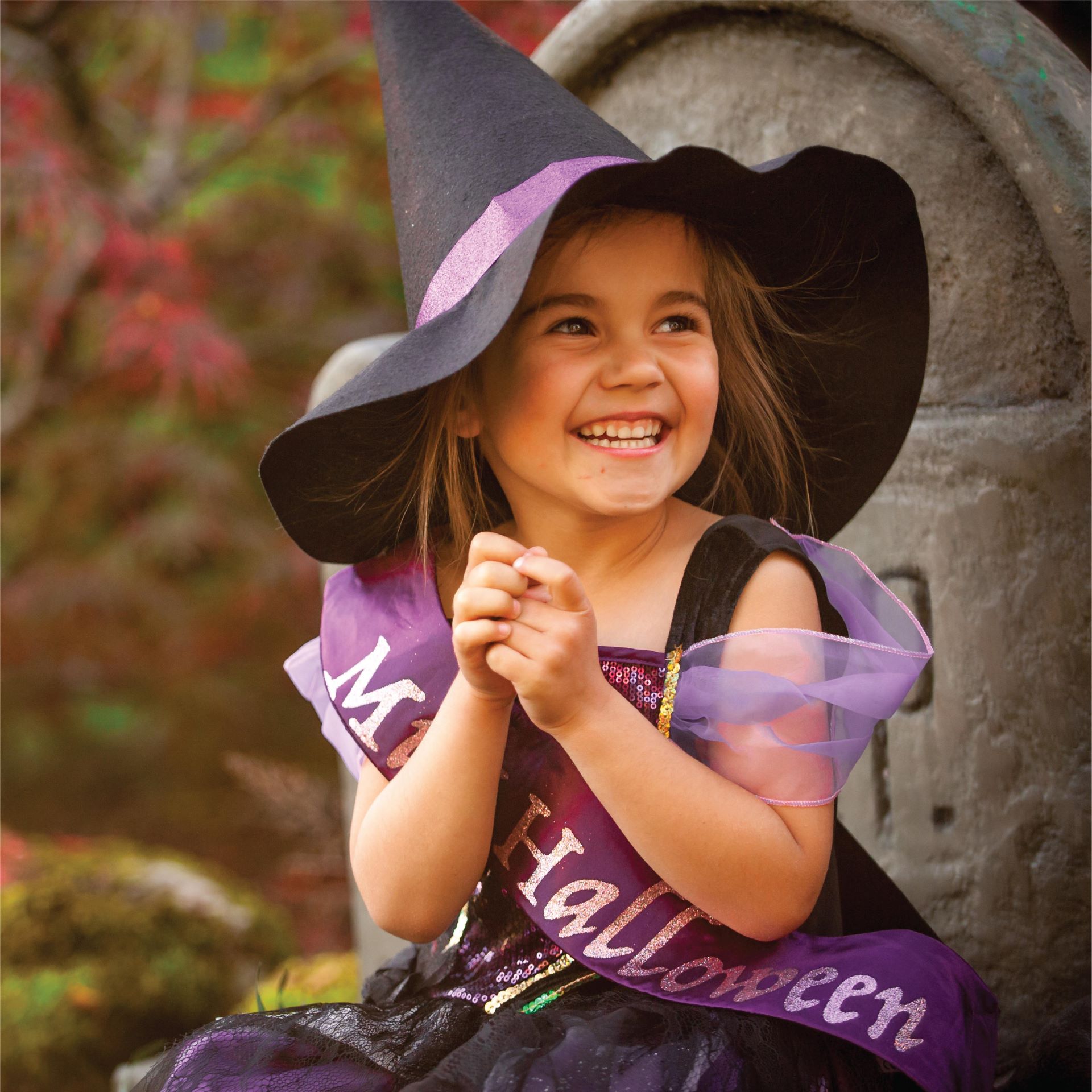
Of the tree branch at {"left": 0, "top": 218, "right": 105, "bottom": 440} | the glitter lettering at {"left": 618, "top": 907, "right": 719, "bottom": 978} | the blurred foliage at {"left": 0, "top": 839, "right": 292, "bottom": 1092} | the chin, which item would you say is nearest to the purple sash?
the glitter lettering at {"left": 618, "top": 907, "right": 719, "bottom": 978}

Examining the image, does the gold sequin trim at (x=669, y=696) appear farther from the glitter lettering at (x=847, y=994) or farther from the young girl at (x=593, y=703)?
the glitter lettering at (x=847, y=994)

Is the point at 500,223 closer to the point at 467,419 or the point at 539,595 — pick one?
the point at 467,419

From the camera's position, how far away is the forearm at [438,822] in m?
1.22

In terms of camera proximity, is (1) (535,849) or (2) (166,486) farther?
(2) (166,486)

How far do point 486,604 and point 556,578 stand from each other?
0.07 m

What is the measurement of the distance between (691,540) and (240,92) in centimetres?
366

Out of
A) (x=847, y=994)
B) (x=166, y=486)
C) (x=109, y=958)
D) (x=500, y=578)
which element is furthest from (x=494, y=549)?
(x=166, y=486)

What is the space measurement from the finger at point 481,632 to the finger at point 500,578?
3 centimetres

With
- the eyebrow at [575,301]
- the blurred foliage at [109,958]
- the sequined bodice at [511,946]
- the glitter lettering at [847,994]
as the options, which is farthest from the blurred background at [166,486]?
the eyebrow at [575,301]

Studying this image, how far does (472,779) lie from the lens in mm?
1222

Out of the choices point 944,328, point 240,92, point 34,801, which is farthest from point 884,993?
point 34,801

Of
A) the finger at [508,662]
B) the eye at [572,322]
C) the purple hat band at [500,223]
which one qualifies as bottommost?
Result: the finger at [508,662]

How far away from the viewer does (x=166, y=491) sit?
14.6 ft

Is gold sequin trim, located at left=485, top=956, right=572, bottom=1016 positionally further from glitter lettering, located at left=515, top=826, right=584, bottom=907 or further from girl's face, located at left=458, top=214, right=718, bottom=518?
girl's face, located at left=458, top=214, right=718, bottom=518
